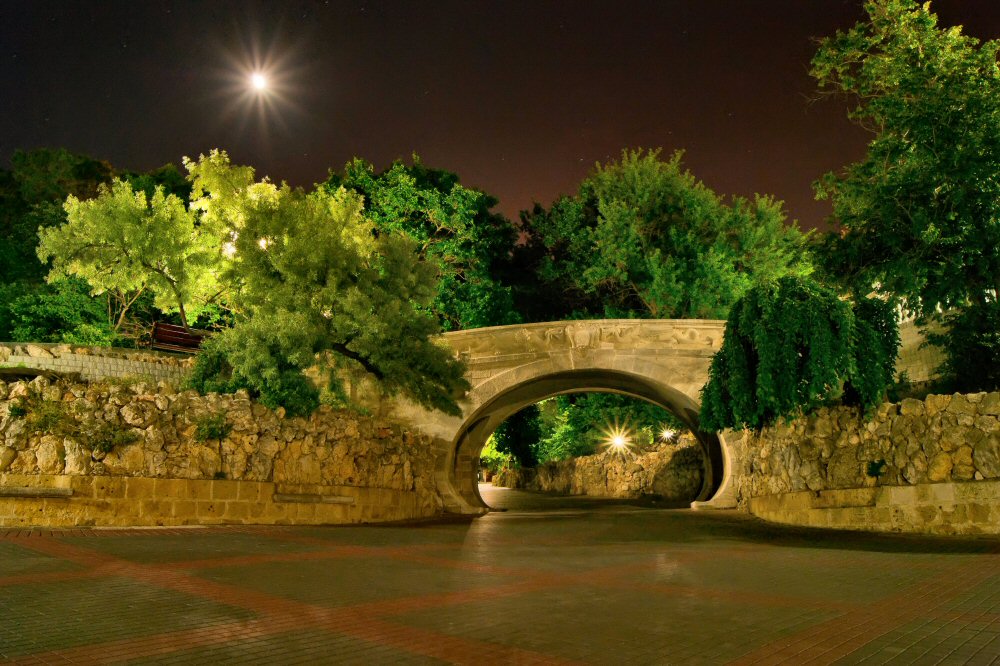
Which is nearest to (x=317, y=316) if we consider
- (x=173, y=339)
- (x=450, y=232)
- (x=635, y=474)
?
(x=173, y=339)

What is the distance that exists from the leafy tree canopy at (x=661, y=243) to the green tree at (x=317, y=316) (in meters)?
13.7

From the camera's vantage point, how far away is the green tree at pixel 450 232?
31062mm

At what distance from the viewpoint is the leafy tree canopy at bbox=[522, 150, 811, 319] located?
2870cm

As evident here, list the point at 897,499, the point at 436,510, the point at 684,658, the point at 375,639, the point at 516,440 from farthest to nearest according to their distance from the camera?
the point at 516,440, the point at 436,510, the point at 897,499, the point at 375,639, the point at 684,658

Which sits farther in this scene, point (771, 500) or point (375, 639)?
point (771, 500)

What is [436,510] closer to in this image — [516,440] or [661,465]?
[661,465]

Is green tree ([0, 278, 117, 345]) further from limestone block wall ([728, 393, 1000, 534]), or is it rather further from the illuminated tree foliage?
limestone block wall ([728, 393, 1000, 534])

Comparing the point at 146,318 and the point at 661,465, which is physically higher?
the point at 146,318

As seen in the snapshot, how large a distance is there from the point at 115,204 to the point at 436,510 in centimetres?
1263

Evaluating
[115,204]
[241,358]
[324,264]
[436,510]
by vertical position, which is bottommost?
[436,510]

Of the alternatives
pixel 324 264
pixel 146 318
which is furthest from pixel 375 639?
pixel 146 318

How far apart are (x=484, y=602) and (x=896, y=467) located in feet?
32.1

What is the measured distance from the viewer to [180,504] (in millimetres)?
13070

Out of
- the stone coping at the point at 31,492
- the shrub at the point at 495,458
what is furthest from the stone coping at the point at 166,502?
the shrub at the point at 495,458
